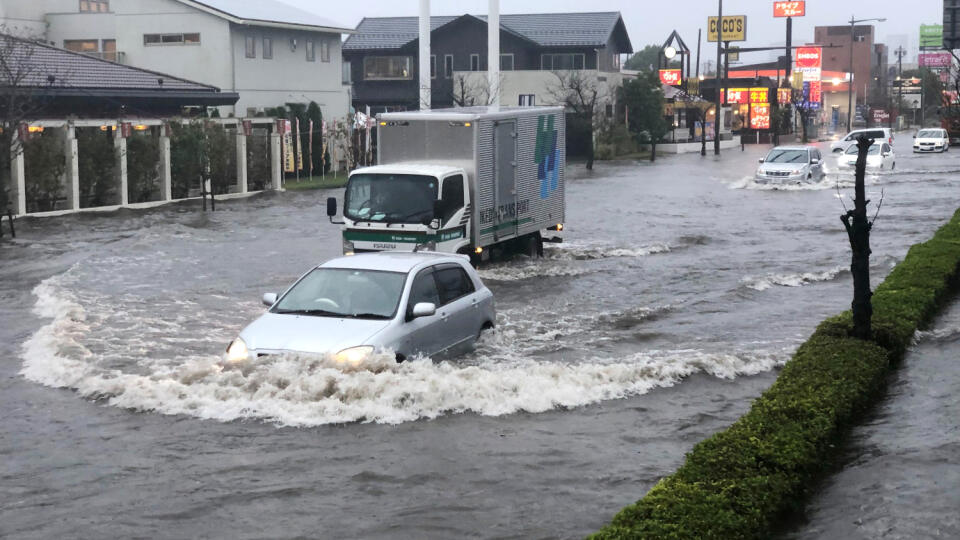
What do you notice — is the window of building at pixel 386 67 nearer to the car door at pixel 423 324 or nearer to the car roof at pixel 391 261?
the car roof at pixel 391 261

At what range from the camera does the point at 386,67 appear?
80188 millimetres

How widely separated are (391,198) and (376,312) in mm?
7996

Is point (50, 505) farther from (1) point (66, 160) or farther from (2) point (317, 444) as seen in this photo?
(1) point (66, 160)

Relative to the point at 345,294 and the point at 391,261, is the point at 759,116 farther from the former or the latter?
the point at 345,294

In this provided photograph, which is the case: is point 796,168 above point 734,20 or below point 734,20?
below

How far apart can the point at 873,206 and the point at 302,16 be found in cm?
3186

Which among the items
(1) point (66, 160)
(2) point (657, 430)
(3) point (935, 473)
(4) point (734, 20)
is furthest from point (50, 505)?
(4) point (734, 20)

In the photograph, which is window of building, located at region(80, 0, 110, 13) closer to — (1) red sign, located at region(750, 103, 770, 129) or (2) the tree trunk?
(2) the tree trunk

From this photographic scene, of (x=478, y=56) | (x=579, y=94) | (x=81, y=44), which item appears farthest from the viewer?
(x=478, y=56)

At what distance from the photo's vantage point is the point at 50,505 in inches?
395

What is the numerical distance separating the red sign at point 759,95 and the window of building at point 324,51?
51.2 metres

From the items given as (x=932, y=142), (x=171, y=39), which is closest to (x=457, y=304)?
(x=171, y=39)

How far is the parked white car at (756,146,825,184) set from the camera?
4469 cm

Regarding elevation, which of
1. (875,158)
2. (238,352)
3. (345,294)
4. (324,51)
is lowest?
(238,352)
